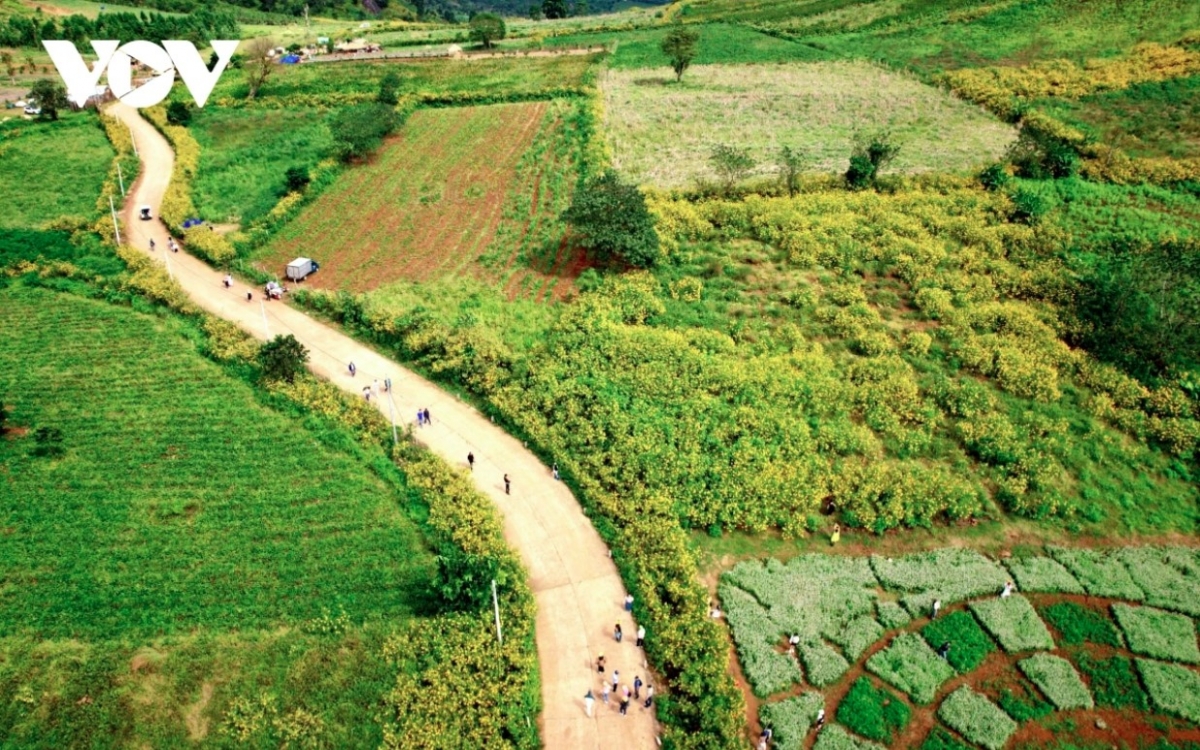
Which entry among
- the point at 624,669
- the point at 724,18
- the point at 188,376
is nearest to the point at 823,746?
the point at 624,669

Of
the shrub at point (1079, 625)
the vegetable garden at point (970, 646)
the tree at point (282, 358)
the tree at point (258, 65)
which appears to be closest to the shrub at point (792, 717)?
the vegetable garden at point (970, 646)

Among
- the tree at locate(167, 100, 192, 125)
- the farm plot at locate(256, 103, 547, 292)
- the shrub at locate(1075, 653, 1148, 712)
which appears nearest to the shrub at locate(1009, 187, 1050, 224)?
the shrub at locate(1075, 653, 1148, 712)

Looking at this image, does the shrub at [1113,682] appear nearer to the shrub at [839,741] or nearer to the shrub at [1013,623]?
the shrub at [1013,623]

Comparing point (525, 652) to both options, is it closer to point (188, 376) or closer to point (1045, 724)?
point (1045, 724)

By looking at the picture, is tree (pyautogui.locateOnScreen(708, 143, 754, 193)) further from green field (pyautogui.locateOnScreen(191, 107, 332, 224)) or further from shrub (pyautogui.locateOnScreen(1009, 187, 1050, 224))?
green field (pyautogui.locateOnScreen(191, 107, 332, 224))

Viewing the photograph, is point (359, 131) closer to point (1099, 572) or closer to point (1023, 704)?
point (1099, 572)

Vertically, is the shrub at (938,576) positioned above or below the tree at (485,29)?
below

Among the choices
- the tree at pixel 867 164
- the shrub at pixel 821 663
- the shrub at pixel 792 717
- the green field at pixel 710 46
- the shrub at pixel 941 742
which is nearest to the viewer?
the shrub at pixel 792 717
